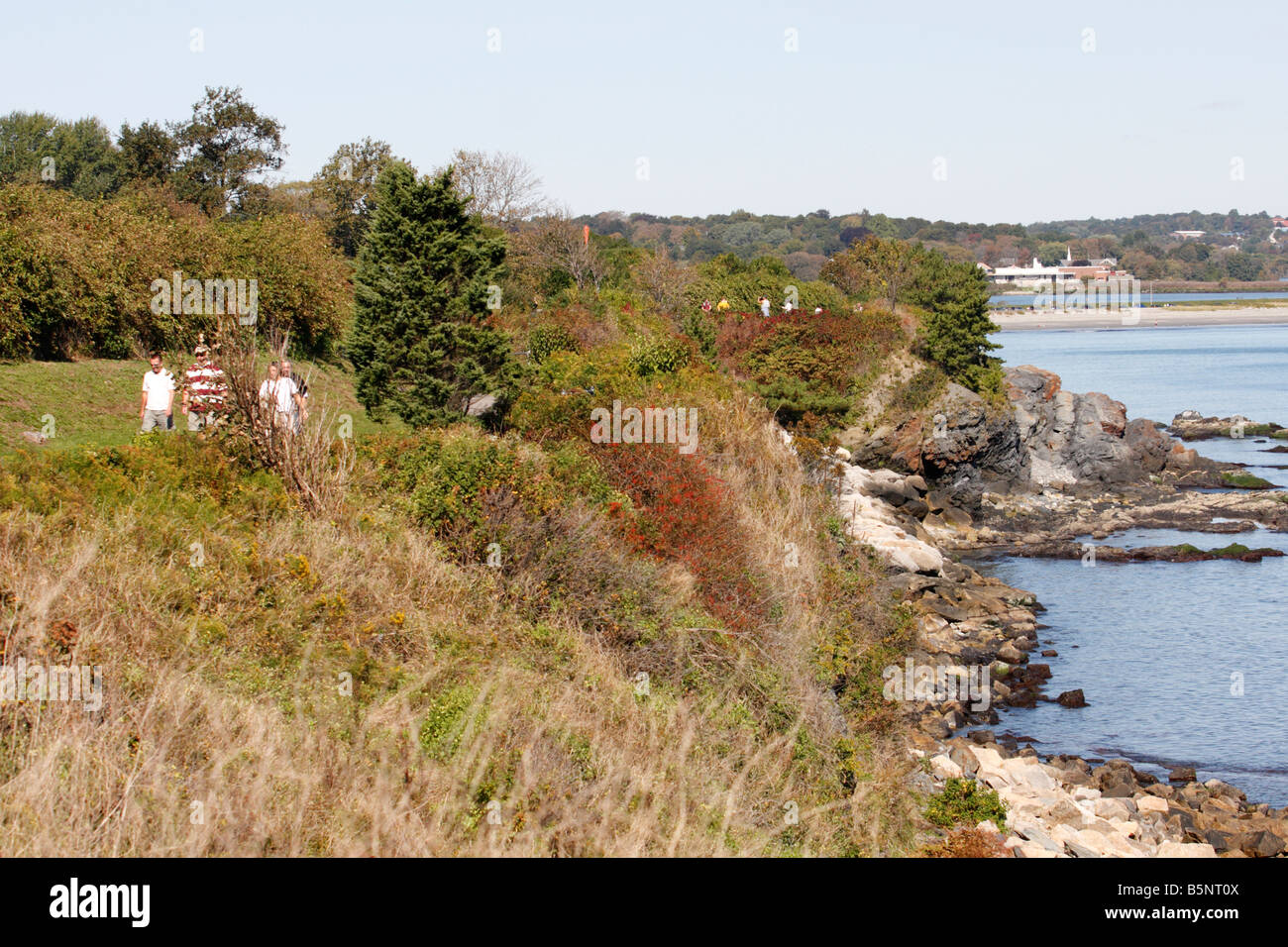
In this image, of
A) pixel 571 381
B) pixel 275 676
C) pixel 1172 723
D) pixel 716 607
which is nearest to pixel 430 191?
pixel 571 381

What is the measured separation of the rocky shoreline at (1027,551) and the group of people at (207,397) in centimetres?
1029

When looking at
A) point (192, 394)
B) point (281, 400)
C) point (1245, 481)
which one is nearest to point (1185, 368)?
A: point (1245, 481)

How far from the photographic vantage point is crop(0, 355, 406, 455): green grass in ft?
59.4

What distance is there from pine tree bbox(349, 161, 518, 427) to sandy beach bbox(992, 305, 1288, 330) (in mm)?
125643

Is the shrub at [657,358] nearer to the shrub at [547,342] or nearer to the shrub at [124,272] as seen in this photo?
the shrub at [547,342]

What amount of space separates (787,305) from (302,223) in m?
20.2

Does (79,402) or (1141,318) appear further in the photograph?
(1141,318)

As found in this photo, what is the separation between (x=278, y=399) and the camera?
15.1m

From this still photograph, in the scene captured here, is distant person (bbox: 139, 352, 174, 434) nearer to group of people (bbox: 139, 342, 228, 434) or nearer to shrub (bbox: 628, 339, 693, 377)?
group of people (bbox: 139, 342, 228, 434)

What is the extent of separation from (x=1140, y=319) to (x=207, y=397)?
162129 millimetres

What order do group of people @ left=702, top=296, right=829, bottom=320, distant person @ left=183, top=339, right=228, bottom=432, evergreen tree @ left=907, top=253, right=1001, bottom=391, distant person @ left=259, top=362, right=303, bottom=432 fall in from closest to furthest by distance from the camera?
distant person @ left=259, top=362, right=303, bottom=432 → distant person @ left=183, top=339, right=228, bottom=432 → group of people @ left=702, top=296, right=829, bottom=320 → evergreen tree @ left=907, top=253, right=1001, bottom=391

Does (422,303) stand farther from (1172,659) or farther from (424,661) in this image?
(1172,659)

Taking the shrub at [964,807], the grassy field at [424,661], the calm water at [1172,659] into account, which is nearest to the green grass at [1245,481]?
the calm water at [1172,659]

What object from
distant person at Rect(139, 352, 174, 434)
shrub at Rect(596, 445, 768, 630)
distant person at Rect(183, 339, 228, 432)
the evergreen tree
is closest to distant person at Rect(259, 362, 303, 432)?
distant person at Rect(183, 339, 228, 432)
